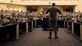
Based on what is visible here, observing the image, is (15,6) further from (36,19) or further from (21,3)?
(36,19)

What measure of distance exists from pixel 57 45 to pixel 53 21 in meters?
2.51

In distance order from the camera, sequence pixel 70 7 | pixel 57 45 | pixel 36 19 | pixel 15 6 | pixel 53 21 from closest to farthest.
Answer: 1. pixel 57 45
2. pixel 53 21
3. pixel 36 19
4. pixel 15 6
5. pixel 70 7

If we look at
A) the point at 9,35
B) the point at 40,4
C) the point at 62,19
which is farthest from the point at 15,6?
the point at 9,35

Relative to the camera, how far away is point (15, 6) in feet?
99.1

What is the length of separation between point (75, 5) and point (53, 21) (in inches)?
838

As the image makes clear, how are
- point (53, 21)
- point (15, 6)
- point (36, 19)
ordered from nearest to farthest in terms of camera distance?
point (53, 21)
point (36, 19)
point (15, 6)

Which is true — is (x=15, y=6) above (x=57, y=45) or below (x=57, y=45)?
above

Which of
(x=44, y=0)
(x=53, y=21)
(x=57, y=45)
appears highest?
(x=44, y=0)

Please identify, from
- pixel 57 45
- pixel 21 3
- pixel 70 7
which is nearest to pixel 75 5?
pixel 70 7

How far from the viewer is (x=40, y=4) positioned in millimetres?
31547

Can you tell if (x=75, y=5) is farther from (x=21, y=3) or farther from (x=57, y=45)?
(x=57, y=45)

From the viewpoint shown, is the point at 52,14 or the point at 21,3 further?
the point at 21,3

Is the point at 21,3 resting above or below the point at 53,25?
above

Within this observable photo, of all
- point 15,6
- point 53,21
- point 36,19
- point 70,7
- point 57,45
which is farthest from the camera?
point 70,7
